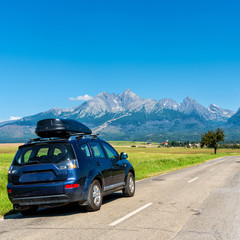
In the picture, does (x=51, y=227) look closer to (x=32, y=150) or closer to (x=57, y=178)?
(x=57, y=178)

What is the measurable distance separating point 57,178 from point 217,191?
6811 millimetres

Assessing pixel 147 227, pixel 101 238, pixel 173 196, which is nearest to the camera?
pixel 101 238

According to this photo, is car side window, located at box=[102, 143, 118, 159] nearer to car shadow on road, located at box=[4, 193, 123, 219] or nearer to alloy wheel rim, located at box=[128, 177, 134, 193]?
alloy wheel rim, located at box=[128, 177, 134, 193]

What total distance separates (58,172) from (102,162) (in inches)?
66.3

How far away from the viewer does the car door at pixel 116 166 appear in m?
9.28

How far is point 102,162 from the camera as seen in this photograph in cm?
864

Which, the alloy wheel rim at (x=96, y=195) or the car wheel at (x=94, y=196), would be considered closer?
the car wheel at (x=94, y=196)

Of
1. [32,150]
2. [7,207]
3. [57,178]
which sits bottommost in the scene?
[7,207]

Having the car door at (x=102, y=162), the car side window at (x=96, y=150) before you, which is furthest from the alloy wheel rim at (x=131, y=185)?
the car side window at (x=96, y=150)

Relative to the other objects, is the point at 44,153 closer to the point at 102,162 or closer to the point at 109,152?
the point at 102,162

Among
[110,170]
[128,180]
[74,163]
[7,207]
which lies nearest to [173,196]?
[128,180]

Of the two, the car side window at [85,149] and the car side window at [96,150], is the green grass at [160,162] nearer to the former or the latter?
the car side window at [96,150]

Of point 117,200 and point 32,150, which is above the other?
point 32,150

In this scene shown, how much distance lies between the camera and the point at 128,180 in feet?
33.8
